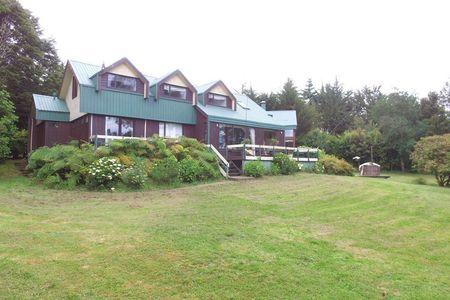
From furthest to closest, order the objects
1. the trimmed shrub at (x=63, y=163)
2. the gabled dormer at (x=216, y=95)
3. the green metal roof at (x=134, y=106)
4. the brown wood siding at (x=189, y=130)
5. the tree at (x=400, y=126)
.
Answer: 1. the tree at (x=400, y=126)
2. the gabled dormer at (x=216, y=95)
3. the brown wood siding at (x=189, y=130)
4. the green metal roof at (x=134, y=106)
5. the trimmed shrub at (x=63, y=163)

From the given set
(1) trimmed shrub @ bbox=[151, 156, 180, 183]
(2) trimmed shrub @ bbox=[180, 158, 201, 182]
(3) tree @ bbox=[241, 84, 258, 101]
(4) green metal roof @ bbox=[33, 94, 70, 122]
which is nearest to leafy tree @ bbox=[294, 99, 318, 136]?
(3) tree @ bbox=[241, 84, 258, 101]

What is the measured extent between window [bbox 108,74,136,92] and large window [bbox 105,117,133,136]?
6.11 ft

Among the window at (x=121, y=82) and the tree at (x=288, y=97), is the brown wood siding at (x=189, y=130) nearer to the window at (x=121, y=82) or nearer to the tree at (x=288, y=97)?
the window at (x=121, y=82)

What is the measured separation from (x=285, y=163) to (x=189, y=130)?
7.42 m

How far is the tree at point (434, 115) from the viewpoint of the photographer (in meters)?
36.8

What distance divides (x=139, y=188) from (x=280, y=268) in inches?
410

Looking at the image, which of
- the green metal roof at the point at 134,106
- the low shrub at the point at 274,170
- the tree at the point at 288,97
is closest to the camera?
the green metal roof at the point at 134,106

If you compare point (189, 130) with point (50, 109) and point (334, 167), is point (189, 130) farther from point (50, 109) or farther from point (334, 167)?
point (334, 167)

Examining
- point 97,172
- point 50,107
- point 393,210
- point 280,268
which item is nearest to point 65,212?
point 97,172

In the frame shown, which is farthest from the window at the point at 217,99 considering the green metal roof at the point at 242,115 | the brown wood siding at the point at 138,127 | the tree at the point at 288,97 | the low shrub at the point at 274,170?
the tree at the point at 288,97

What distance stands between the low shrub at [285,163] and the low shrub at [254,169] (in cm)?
181

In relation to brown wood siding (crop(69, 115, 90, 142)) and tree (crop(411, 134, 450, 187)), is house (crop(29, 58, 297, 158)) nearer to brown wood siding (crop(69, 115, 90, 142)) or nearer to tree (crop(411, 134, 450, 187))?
brown wood siding (crop(69, 115, 90, 142))

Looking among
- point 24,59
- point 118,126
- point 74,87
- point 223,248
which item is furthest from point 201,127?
point 223,248

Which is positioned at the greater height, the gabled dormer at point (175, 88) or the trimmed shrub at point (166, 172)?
the gabled dormer at point (175, 88)
